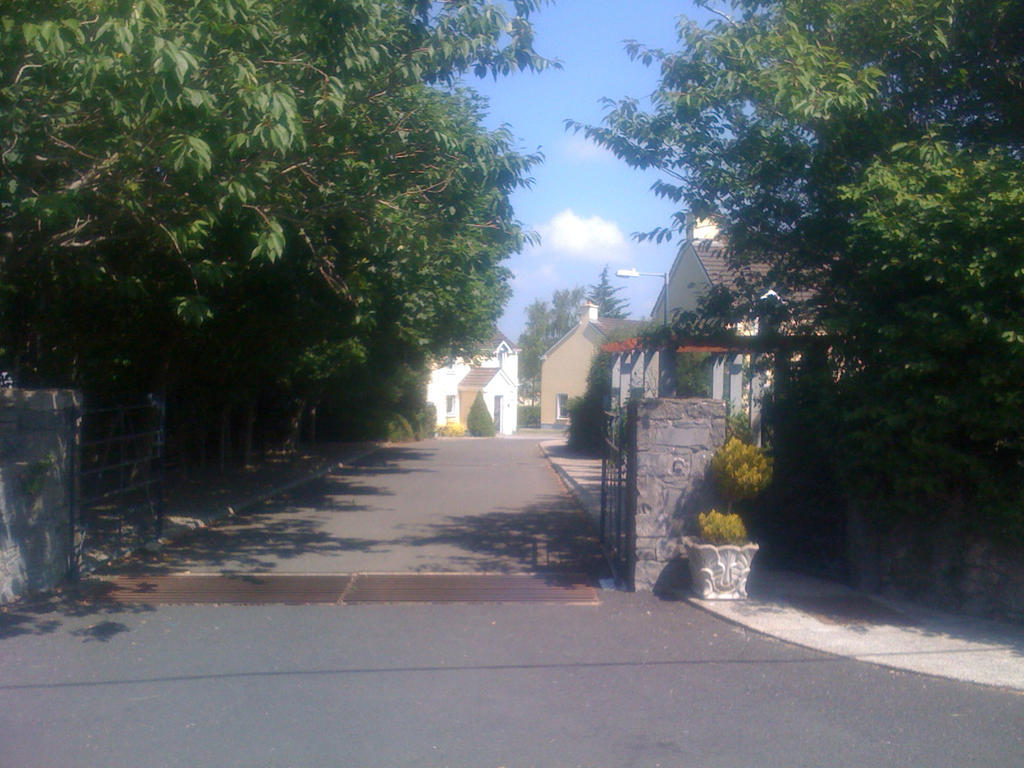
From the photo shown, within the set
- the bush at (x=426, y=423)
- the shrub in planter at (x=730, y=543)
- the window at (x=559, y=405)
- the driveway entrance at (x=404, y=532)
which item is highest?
the window at (x=559, y=405)

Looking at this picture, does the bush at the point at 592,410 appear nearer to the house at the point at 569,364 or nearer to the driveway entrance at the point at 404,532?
the driveway entrance at the point at 404,532

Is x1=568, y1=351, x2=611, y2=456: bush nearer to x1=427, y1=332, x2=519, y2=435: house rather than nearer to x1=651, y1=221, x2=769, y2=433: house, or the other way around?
x1=651, y1=221, x2=769, y2=433: house

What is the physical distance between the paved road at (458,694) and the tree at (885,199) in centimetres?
201

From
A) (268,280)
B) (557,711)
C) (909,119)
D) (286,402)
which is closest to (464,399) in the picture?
(286,402)

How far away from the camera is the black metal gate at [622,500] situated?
9164mm

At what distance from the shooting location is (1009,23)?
9.55 m

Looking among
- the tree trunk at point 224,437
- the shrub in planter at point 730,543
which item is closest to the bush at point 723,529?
the shrub in planter at point 730,543

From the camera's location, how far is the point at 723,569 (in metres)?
8.52

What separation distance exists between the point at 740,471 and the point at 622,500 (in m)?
2.10

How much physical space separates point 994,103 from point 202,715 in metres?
9.46

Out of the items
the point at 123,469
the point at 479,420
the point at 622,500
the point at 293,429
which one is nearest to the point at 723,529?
the point at 622,500

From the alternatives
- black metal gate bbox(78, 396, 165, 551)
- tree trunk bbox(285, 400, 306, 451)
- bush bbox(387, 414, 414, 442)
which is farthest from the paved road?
bush bbox(387, 414, 414, 442)

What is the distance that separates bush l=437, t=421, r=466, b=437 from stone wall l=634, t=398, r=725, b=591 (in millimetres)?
39105

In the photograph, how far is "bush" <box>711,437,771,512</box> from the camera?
8523mm
